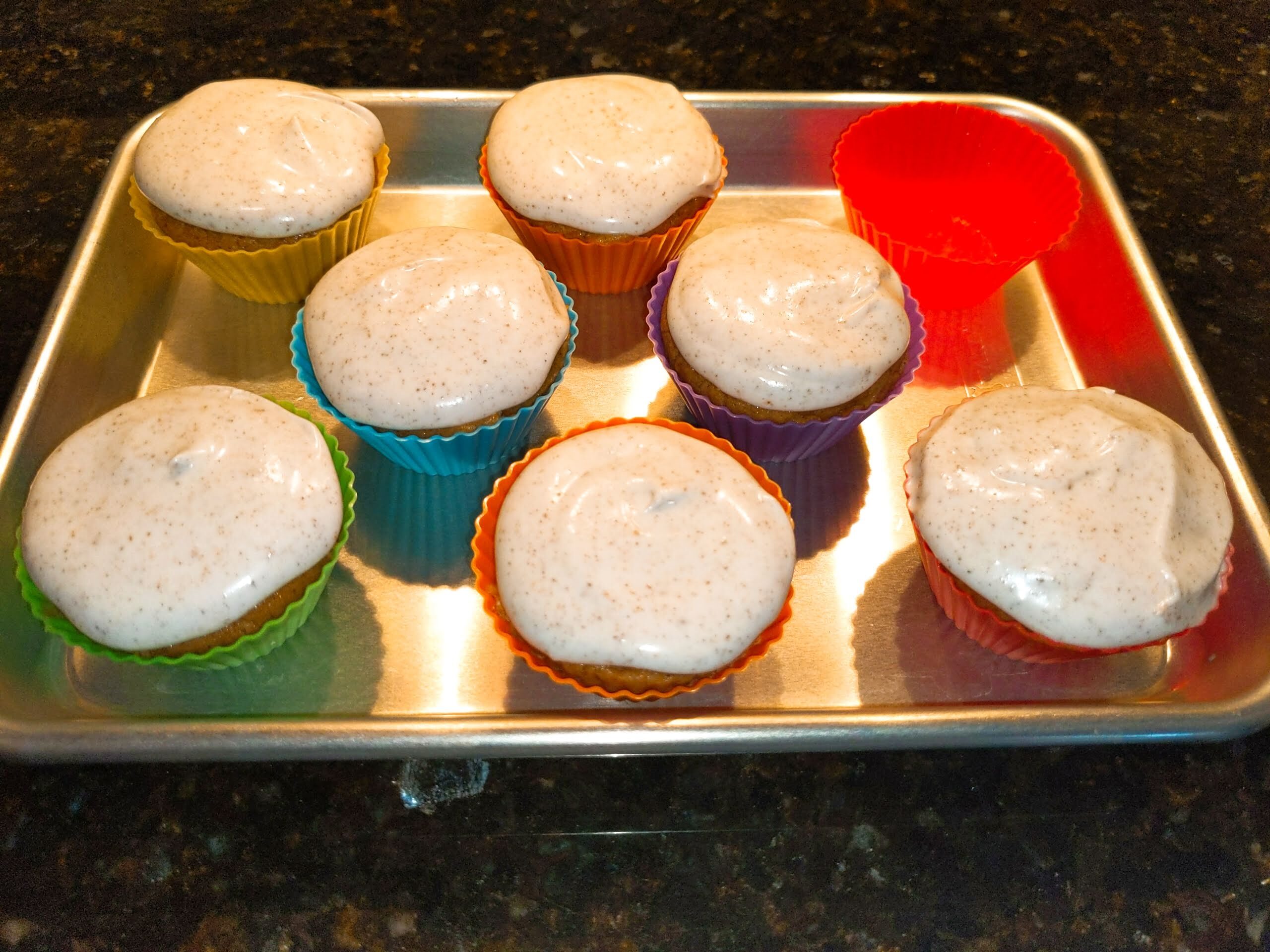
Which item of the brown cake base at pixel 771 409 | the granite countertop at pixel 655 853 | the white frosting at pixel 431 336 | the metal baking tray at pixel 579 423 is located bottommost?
the granite countertop at pixel 655 853

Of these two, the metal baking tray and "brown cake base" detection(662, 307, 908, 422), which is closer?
the metal baking tray

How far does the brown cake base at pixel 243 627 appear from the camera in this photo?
1.85 m

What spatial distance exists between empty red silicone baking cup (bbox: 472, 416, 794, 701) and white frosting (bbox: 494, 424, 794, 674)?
0.13 feet

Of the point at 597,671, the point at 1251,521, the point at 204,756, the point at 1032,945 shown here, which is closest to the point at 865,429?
the point at 1251,521

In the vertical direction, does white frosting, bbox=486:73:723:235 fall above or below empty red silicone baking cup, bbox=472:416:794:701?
above

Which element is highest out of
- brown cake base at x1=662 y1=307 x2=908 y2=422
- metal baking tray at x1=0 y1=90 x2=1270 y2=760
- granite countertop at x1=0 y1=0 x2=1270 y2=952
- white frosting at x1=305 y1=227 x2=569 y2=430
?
white frosting at x1=305 y1=227 x2=569 y2=430

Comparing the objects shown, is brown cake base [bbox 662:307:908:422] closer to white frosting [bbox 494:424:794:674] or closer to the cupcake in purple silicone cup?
the cupcake in purple silicone cup

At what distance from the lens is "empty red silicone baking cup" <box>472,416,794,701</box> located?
5.99 feet

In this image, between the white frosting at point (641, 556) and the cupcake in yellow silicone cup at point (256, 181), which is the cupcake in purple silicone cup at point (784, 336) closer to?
the white frosting at point (641, 556)

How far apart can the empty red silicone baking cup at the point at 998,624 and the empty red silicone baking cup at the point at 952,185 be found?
0.86 m

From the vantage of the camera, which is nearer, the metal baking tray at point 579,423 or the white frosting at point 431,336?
the metal baking tray at point 579,423

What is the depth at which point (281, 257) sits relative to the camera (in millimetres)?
2436

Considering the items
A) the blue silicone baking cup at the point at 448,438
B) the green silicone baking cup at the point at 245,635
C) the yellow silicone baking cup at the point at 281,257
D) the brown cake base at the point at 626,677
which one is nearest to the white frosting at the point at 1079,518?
the brown cake base at the point at 626,677

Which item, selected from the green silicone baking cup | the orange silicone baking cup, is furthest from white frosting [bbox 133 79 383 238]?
the green silicone baking cup
